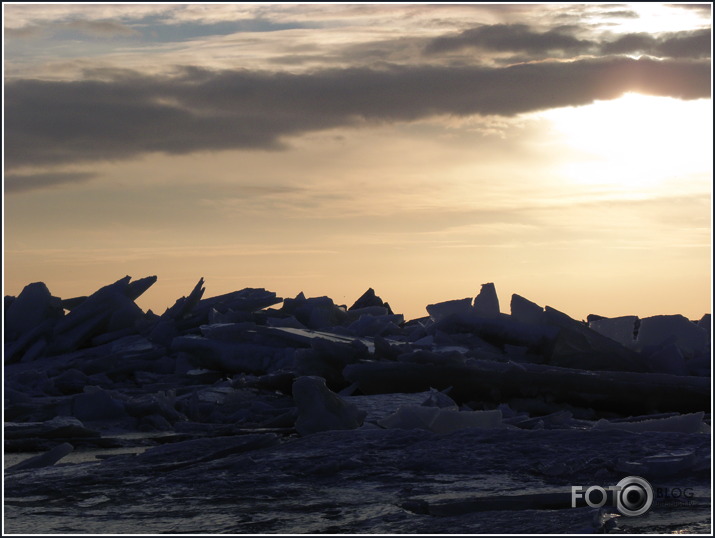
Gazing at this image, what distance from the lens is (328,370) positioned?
33.2 feet

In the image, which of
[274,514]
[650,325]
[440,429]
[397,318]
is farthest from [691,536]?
[397,318]

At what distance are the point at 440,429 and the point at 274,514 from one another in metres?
2.34

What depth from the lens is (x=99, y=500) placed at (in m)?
5.05

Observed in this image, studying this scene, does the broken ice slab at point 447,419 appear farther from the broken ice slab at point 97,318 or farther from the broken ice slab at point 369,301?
the broken ice slab at point 369,301

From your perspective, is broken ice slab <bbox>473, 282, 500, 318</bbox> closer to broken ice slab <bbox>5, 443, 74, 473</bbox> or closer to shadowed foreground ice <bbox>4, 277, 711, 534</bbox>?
shadowed foreground ice <bbox>4, 277, 711, 534</bbox>

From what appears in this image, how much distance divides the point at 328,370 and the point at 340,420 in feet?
10.0

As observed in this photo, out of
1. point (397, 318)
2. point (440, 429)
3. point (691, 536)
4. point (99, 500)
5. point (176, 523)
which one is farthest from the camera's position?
point (397, 318)

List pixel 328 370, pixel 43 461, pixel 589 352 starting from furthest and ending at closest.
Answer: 1. pixel 589 352
2. pixel 328 370
3. pixel 43 461

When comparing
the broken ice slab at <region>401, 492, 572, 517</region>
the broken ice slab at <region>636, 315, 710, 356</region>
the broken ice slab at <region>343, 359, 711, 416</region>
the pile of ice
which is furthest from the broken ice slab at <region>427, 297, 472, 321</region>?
the broken ice slab at <region>401, 492, 572, 517</region>

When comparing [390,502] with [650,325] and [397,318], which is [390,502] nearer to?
[650,325]

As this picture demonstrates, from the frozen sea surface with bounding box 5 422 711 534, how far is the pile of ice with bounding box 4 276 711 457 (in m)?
0.83

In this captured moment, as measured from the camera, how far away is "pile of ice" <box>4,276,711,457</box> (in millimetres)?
7727

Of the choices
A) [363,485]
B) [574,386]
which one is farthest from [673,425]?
[363,485]

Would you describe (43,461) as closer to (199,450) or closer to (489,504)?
(199,450)
